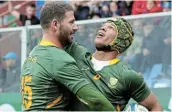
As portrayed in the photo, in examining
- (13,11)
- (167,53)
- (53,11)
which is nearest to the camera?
(53,11)

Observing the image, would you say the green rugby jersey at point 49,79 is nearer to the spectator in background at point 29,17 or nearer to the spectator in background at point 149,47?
the spectator in background at point 149,47

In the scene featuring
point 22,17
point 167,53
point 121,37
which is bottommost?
point 22,17

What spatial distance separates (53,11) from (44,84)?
0.49 meters

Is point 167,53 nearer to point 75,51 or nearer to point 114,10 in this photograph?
point 114,10

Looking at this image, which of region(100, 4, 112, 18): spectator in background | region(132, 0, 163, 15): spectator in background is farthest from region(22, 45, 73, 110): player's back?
region(100, 4, 112, 18): spectator in background

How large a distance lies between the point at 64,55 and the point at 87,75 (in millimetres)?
270

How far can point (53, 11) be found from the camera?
4.07 m

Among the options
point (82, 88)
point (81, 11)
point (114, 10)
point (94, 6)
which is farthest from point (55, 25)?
point (94, 6)

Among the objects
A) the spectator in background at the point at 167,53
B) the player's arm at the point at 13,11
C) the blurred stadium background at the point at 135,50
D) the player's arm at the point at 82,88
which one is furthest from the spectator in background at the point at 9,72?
the player's arm at the point at 82,88

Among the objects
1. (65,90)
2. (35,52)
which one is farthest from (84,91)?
(35,52)

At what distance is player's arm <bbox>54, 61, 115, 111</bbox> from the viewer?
12.9 feet

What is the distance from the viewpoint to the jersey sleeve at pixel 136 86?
165 inches

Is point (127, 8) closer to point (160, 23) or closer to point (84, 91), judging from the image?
point (160, 23)

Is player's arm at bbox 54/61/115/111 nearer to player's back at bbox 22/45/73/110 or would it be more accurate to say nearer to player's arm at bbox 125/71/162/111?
player's back at bbox 22/45/73/110
